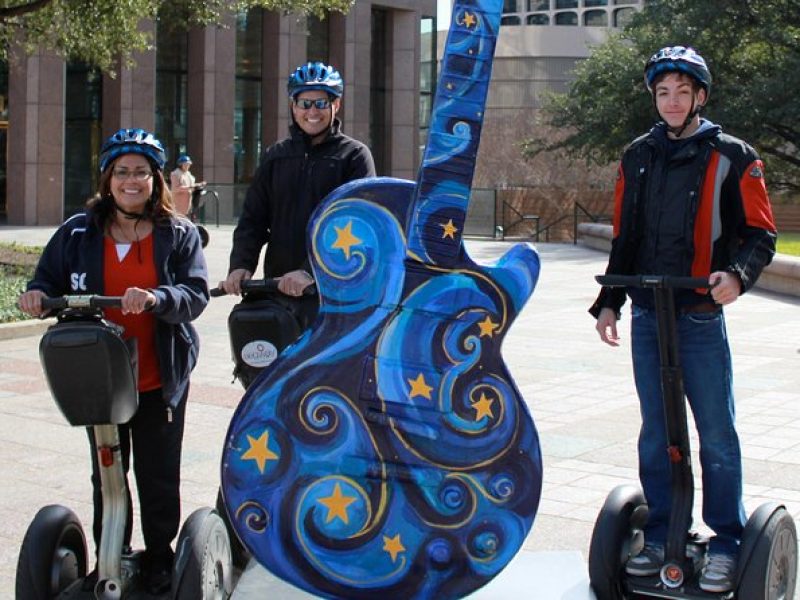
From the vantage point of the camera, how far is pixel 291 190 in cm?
486

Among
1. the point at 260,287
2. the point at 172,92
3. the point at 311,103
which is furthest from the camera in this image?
the point at 172,92

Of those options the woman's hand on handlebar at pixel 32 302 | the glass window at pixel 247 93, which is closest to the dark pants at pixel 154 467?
the woman's hand on handlebar at pixel 32 302

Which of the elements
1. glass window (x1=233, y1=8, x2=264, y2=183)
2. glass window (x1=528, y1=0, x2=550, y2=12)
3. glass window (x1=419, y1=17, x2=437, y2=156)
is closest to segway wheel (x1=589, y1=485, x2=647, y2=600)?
glass window (x1=233, y1=8, x2=264, y2=183)

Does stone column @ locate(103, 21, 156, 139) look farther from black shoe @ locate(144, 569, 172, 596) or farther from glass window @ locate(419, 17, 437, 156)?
black shoe @ locate(144, 569, 172, 596)

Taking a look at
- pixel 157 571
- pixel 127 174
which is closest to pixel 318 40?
pixel 127 174

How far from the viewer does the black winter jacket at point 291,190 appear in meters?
4.81

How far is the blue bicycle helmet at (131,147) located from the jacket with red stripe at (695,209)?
1.59 metres

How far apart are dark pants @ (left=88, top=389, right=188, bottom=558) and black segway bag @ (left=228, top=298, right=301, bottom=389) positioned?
1.65 ft

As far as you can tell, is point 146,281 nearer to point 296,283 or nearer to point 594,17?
point 296,283

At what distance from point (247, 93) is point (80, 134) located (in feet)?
17.7

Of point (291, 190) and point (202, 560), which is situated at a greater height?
point (291, 190)

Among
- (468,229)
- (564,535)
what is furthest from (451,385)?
(468,229)

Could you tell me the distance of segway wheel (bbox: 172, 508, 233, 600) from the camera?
151 inches

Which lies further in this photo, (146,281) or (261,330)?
(261,330)
